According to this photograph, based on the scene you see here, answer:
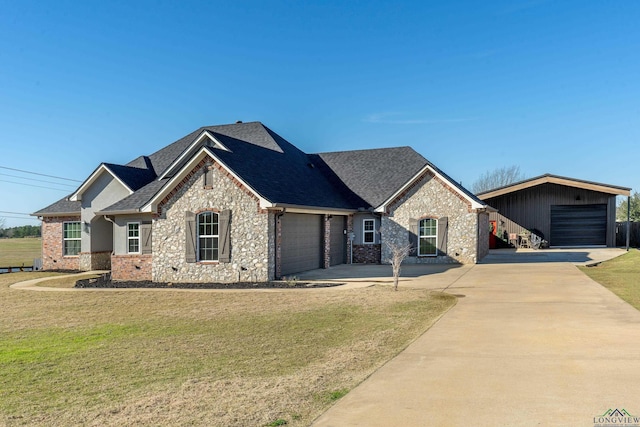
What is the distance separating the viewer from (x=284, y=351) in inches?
309

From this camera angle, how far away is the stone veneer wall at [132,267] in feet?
65.0

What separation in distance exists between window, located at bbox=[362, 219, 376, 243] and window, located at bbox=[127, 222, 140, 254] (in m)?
10.7

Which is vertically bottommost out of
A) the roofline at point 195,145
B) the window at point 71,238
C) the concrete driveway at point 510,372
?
the concrete driveway at point 510,372

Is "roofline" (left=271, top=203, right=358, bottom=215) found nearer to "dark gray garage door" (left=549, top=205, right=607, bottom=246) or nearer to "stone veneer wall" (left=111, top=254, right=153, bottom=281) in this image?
"stone veneer wall" (left=111, top=254, right=153, bottom=281)

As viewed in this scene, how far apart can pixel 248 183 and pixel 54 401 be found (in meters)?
12.0

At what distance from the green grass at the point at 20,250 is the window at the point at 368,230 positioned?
1137 inches

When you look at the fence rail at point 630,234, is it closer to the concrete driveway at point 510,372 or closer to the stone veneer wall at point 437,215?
the stone veneer wall at point 437,215

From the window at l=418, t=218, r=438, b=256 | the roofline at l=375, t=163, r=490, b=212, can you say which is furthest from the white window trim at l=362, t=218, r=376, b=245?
the window at l=418, t=218, r=438, b=256

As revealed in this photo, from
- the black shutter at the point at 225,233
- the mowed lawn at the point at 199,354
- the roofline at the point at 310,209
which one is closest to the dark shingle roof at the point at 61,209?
the black shutter at the point at 225,233

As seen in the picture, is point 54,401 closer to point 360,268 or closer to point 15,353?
point 15,353

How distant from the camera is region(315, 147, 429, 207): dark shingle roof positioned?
85.5ft

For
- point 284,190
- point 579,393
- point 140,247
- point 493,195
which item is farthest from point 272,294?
point 493,195

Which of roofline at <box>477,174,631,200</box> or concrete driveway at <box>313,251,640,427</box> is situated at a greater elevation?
roofline at <box>477,174,631,200</box>

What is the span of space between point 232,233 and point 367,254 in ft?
29.8
